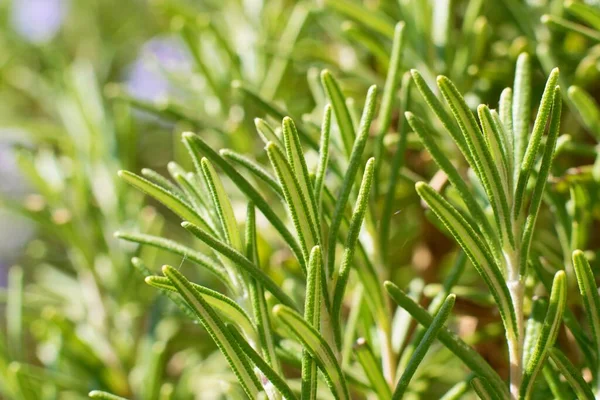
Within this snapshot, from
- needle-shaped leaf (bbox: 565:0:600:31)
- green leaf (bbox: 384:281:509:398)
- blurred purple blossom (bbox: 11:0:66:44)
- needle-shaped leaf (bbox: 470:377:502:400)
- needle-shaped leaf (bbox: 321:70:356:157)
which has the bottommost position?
needle-shaped leaf (bbox: 470:377:502:400)

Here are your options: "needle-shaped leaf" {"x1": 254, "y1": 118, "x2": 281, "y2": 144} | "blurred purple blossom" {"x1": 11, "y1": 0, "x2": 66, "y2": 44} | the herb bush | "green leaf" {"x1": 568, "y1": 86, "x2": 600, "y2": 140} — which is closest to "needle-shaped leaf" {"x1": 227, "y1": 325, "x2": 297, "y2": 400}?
the herb bush

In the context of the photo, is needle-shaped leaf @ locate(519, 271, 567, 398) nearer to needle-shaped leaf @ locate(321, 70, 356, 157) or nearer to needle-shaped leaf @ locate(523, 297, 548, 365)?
needle-shaped leaf @ locate(523, 297, 548, 365)

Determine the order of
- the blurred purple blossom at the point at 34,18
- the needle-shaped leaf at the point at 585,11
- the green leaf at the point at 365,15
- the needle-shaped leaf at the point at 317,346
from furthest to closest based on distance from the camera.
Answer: the blurred purple blossom at the point at 34,18 → the green leaf at the point at 365,15 → the needle-shaped leaf at the point at 585,11 → the needle-shaped leaf at the point at 317,346

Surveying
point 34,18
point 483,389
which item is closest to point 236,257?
point 483,389

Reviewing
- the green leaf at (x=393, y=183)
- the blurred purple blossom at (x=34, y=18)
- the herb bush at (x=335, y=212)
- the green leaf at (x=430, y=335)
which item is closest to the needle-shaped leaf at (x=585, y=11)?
the herb bush at (x=335, y=212)

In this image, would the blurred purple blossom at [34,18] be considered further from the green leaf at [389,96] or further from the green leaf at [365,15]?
the green leaf at [389,96]
